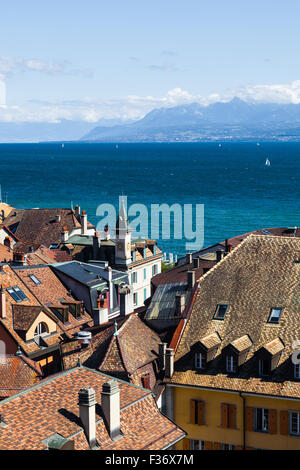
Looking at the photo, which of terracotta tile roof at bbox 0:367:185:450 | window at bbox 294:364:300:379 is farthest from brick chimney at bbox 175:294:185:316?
terracotta tile roof at bbox 0:367:185:450

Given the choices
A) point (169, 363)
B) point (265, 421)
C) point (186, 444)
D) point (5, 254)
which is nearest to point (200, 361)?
point (169, 363)

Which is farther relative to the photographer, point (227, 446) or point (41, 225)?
point (41, 225)

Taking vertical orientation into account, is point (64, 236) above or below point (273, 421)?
above

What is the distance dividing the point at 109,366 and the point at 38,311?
963cm

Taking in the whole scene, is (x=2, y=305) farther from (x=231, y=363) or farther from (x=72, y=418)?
(x=72, y=418)

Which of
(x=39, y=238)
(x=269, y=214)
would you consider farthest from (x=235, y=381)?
(x=269, y=214)

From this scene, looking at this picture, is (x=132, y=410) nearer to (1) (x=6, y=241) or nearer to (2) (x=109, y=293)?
(2) (x=109, y=293)

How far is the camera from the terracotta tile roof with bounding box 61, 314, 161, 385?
135ft

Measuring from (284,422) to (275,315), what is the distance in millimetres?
6214

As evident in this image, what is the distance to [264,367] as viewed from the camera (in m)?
41.3

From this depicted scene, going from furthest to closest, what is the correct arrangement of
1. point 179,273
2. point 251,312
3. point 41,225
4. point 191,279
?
point 41,225, point 179,273, point 191,279, point 251,312

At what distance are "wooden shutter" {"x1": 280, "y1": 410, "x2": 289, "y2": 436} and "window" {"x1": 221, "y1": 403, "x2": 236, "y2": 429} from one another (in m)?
2.56

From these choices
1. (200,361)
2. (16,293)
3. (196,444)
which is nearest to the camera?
(196,444)
